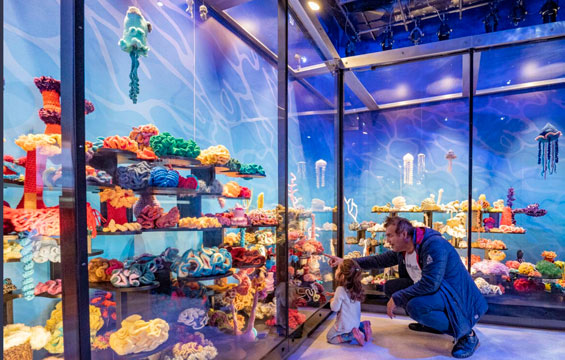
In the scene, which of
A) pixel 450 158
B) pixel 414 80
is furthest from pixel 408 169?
pixel 414 80

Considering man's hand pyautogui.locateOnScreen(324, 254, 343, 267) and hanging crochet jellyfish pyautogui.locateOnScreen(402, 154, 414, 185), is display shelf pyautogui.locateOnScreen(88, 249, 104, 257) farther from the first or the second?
hanging crochet jellyfish pyautogui.locateOnScreen(402, 154, 414, 185)

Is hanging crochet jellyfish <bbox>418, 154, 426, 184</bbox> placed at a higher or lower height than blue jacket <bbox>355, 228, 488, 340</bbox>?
higher

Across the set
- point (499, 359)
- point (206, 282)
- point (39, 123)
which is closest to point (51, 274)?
point (39, 123)

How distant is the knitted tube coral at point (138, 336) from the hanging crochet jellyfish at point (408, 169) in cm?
393

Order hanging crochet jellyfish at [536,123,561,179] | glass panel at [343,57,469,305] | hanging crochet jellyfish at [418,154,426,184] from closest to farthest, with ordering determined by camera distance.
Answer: hanging crochet jellyfish at [536,123,561,179], glass panel at [343,57,469,305], hanging crochet jellyfish at [418,154,426,184]

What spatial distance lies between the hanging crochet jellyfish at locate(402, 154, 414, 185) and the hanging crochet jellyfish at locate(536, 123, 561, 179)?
5.21 feet

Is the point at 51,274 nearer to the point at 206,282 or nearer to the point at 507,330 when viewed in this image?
the point at 206,282

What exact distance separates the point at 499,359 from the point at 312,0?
3699 mm

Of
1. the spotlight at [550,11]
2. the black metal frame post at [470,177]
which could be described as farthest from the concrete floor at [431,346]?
the spotlight at [550,11]

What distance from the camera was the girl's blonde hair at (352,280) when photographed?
308 cm

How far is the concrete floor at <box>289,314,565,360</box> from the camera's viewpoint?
2814 mm

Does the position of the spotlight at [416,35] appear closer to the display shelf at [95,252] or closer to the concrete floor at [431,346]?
the concrete floor at [431,346]

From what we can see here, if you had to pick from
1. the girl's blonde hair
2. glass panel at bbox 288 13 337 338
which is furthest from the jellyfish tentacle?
the girl's blonde hair

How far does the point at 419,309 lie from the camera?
2828 mm
